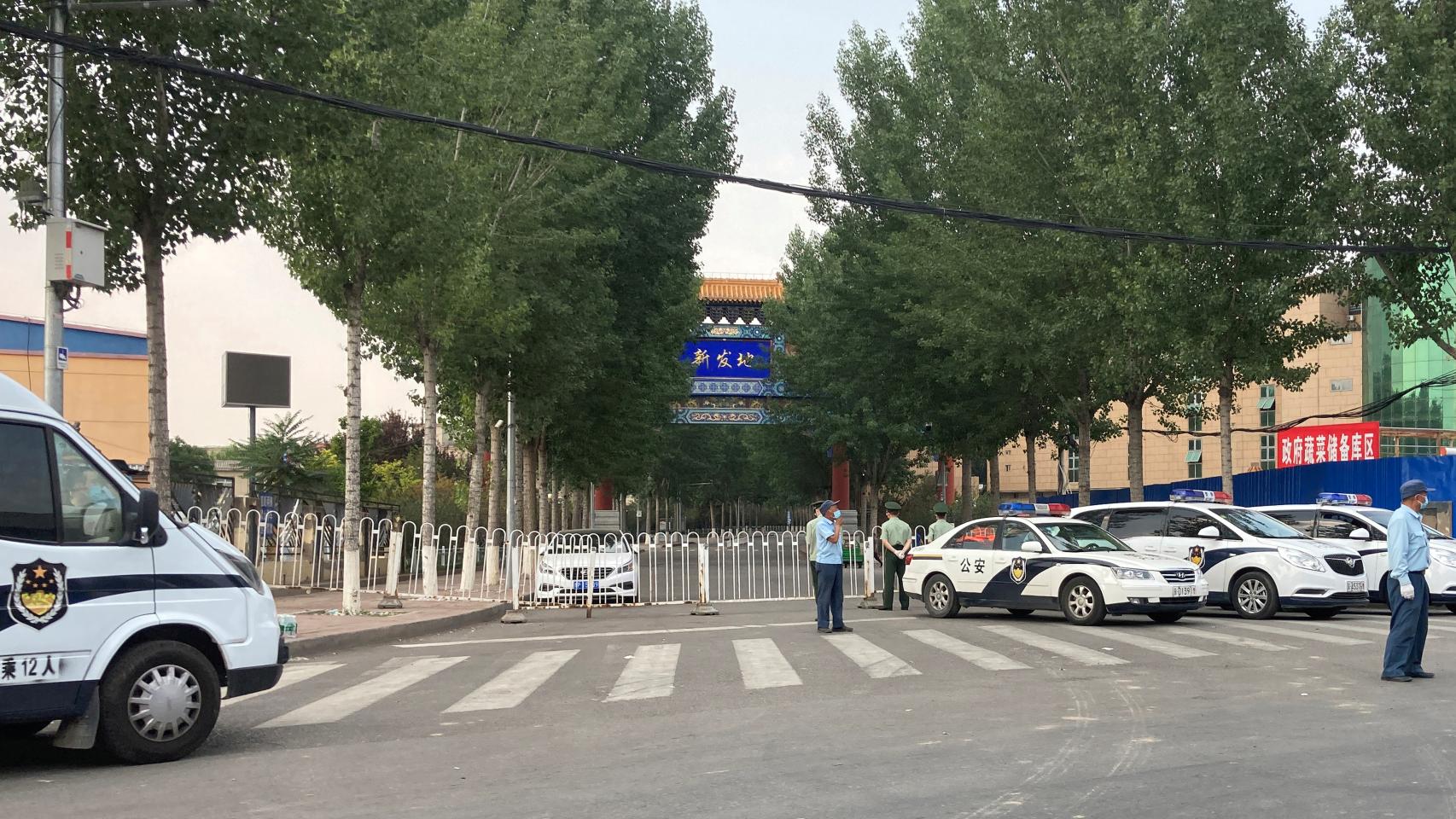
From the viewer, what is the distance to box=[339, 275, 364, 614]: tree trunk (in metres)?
20.3

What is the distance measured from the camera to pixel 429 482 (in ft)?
84.0

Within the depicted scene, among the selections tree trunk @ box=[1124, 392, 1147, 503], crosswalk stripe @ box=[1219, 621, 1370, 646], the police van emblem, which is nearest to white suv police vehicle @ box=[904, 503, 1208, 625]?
crosswalk stripe @ box=[1219, 621, 1370, 646]

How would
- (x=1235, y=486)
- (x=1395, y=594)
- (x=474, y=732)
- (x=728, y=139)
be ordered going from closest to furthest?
(x=474, y=732) < (x=1395, y=594) < (x=728, y=139) < (x=1235, y=486)

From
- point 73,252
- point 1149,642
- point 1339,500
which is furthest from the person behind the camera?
point 1339,500

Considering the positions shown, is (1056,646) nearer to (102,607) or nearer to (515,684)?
(515,684)

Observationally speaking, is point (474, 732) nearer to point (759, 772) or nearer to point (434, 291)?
point (759, 772)

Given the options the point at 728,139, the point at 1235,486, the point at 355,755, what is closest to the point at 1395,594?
the point at 355,755

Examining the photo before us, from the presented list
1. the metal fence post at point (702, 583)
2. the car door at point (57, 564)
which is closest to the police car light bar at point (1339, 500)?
the metal fence post at point (702, 583)

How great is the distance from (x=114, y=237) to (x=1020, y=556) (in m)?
12.2

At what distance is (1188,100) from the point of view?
100 ft

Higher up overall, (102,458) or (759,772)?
(102,458)

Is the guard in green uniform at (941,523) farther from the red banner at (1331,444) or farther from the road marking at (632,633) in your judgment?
the red banner at (1331,444)

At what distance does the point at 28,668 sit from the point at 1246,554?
1626 cm

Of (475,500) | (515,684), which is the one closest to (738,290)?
(475,500)
